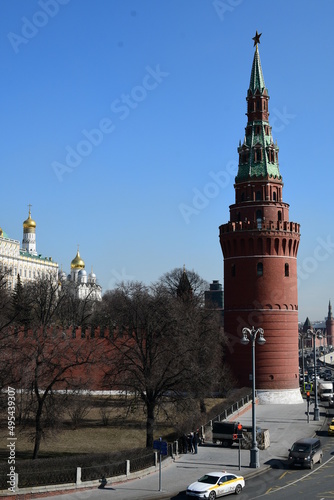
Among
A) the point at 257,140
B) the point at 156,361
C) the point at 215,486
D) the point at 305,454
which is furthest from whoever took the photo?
the point at 257,140

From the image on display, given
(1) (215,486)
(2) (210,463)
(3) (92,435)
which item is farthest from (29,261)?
(1) (215,486)

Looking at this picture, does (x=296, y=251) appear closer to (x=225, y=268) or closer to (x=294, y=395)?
(x=225, y=268)

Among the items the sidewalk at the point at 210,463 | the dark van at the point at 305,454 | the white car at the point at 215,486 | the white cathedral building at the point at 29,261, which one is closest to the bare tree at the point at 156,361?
the sidewalk at the point at 210,463

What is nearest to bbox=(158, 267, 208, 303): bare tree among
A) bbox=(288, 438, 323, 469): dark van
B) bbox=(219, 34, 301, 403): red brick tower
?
bbox=(219, 34, 301, 403): red brick tower

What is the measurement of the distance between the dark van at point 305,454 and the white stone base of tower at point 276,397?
23.5m

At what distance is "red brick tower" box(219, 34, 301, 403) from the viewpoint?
182 ft

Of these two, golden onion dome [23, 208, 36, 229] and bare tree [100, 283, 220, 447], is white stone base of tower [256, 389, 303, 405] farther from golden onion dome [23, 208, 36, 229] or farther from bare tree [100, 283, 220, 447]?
golden onion dome [23, 208, 36, 229]

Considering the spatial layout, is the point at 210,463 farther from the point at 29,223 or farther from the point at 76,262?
the point at 29,223

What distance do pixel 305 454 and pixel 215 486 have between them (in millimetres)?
7497

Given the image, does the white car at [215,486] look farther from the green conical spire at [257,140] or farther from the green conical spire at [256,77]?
the green conical spire at [256,77]

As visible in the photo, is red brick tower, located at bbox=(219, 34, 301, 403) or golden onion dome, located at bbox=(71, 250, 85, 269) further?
golden onion dome, located at bbox=(71, 250, 85, 269)

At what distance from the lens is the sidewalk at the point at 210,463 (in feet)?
79.7

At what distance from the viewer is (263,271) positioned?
185ft

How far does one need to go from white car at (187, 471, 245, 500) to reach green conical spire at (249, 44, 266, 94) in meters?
43.7
